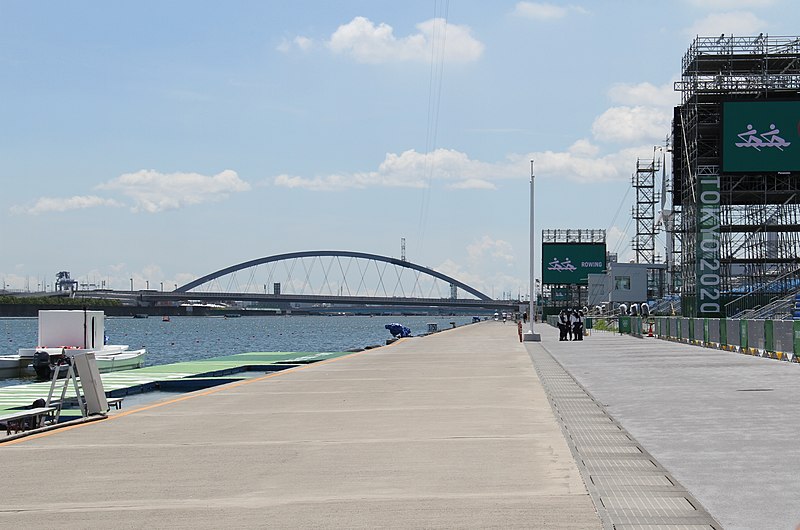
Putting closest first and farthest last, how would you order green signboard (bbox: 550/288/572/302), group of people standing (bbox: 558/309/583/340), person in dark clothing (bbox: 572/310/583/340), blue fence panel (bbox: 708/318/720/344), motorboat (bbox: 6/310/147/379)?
blue fence panel (bbox: 708/318/720/344), motorboat (bbox: 6/310/147/379), person in dark clothing (bbox: 572/310/583/340), group of people standing (bbox: 558/309/583/340), green signboard (bbox: 550/288/572/302)

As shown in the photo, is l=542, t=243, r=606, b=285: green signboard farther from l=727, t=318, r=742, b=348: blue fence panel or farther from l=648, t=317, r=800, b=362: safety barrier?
l=727, t=318, r=742, b=348: blue fence panel

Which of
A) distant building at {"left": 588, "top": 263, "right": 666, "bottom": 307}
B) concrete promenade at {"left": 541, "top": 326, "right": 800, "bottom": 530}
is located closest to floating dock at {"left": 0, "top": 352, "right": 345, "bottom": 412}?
concrete promenade at {"left": 541, "top": 326, "right": 800, "bottom": 530}

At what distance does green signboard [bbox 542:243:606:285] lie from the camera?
131m

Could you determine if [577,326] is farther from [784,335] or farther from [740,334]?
[784,335]

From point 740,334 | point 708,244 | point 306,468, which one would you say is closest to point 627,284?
point 708,244

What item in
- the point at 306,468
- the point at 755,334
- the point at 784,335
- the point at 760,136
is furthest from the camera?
the point at 760,136

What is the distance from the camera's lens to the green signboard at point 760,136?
6034 centimetres

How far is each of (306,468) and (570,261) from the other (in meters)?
124

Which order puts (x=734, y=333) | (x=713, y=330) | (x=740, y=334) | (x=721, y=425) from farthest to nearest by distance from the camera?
(x=713, y=330), (x=734, y=333), (x=740, y=334), (x=721, y=425)

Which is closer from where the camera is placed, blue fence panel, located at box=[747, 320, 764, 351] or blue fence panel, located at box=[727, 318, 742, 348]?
blue fence panel, located at box=[747, 320, 764, 351]

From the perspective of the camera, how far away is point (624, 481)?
9727 millimetres

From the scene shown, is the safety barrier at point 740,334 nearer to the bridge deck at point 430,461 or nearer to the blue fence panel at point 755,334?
the blue fence panel at point 755,334

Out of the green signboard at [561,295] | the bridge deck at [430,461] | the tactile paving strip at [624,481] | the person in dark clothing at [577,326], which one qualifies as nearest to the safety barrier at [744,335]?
the person in dark clothing at [577,326]

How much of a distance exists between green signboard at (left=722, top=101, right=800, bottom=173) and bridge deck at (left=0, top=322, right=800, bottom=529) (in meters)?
42.1
